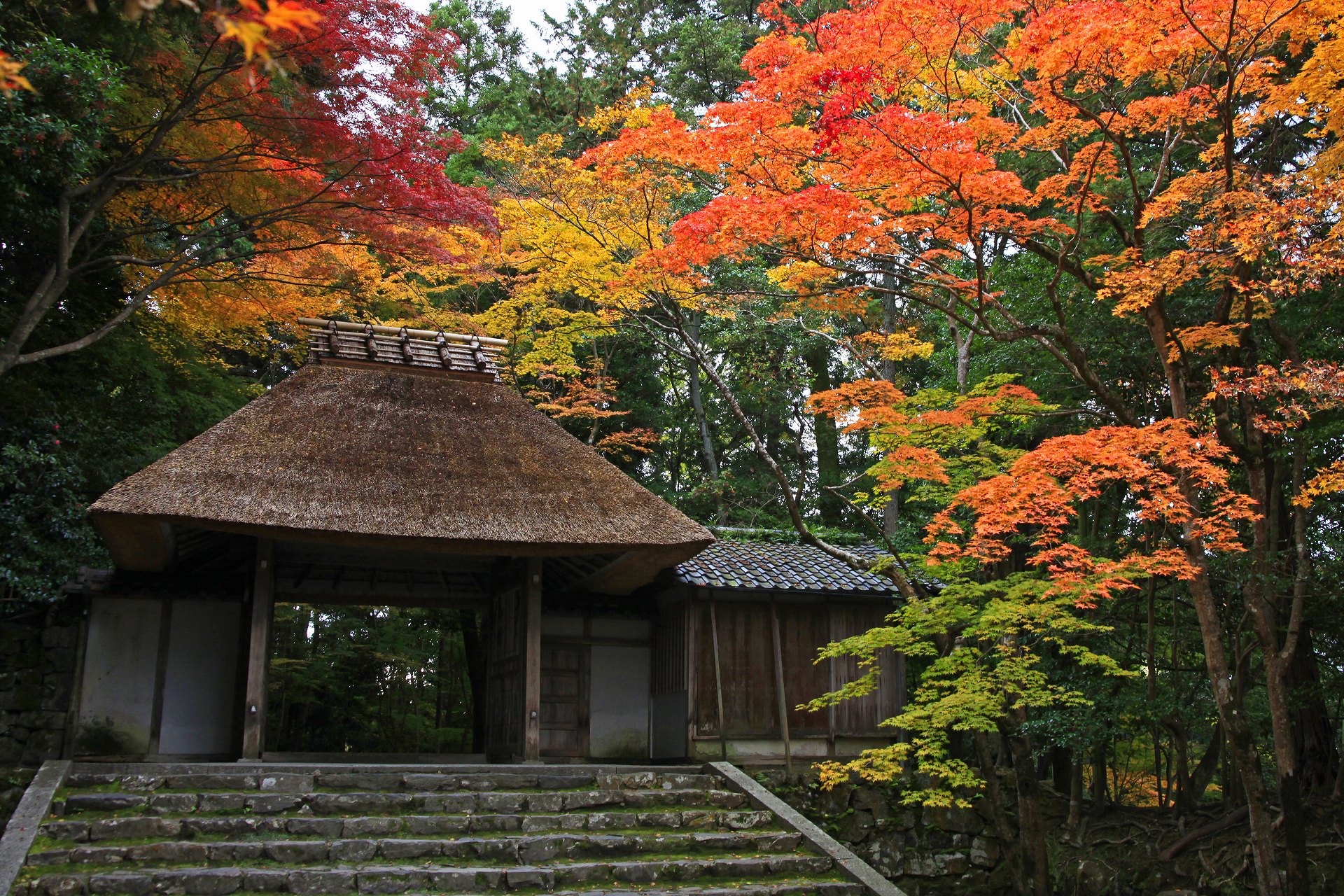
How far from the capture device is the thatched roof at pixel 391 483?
814cm

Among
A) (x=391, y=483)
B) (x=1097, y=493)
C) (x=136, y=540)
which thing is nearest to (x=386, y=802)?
(x=391, y=483)

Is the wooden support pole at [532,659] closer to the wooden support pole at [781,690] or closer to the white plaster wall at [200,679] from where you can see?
the wooden support pole at [781,690]

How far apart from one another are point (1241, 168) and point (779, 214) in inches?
142

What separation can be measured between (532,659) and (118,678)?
4036 mm

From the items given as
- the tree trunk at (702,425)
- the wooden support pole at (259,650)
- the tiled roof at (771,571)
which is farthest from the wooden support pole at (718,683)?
the tree trunk at (702,425)

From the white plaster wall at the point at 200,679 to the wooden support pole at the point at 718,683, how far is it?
4.86 meters

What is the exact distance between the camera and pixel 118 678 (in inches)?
382

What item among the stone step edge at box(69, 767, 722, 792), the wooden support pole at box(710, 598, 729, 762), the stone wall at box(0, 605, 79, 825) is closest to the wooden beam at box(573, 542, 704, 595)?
the wooden support pole at box(710, 598, 729, 762)

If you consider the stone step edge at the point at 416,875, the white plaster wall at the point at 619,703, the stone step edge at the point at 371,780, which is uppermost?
the white plaster wall at the point at 619,703

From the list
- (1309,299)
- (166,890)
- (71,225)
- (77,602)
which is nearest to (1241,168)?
(1309,299)

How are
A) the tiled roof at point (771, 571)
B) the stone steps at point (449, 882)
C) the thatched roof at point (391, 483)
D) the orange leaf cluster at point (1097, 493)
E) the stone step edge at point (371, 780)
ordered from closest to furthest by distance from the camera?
the stone steps at point (449, 882) < the stone step edge at point (371, 780) < the orange leaf cluster at point (1097, 493) < the thatched roof at point (391, 483) < the tiled roof at point (771, 571)

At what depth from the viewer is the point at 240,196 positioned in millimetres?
9844

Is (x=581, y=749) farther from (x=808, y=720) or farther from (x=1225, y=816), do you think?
(x=1225, y=816)

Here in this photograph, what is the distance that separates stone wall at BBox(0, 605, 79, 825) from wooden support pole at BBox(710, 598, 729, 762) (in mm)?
6266
